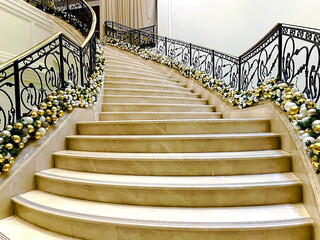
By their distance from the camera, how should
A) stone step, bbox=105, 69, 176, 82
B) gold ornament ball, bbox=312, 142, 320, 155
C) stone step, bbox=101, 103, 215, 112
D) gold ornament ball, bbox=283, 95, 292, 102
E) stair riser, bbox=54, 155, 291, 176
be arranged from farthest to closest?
1. stone step, bbox=105, 69, 176, 82
2. stone step, bbox=101, 103, 215, 112
3. gold ornament ball, bbox=283, 95, 292, 102
4. stair riser, bbox=54, 155, 291, 176
5. gold ornament ball, bbox=312, 142, 320, 155

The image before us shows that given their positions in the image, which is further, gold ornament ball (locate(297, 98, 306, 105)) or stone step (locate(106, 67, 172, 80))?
stone step (locate(106, 67, 172, 80))

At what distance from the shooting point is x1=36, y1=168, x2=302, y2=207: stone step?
6.48ft

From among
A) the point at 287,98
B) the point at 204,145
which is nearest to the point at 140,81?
the point at 204,145

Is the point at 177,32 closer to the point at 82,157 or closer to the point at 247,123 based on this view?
the point at 247,123

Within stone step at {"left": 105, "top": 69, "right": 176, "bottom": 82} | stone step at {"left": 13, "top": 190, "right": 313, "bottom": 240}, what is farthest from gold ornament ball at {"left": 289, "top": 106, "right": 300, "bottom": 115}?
stone step at {"left": 105, "top": 69, "right": 176, "bottom": 82}

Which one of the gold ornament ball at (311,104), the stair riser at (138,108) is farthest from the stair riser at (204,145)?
the stair riser at (138,108)

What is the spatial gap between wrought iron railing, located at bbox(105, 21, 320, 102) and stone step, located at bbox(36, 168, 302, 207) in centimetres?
95

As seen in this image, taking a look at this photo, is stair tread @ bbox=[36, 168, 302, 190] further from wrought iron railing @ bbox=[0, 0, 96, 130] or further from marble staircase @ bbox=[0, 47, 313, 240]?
wrought iron railing @ bbox=[0, 0, 96, 130]

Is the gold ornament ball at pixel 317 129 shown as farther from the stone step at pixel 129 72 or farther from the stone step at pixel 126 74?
the stone step at pixel 129 72

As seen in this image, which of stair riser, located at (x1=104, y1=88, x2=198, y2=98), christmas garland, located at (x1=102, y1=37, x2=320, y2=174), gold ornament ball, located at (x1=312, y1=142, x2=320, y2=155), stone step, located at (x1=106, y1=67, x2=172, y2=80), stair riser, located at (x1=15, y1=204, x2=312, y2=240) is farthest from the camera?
stone step, located at (x1=106, y1=67, x2=172, y2=80)

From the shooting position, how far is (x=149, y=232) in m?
1.72

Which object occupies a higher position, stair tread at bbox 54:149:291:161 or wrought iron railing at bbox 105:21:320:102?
wrought iron railing at bbox 105:21:320:102

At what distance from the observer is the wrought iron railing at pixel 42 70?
2670mm

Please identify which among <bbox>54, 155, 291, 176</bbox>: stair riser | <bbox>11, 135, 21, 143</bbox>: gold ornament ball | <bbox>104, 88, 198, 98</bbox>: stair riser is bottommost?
<bbox>54, 155, 291, 176</bbox>: stair riser
